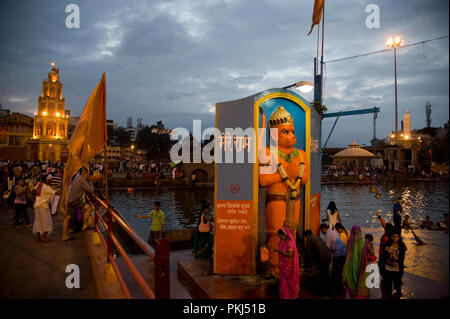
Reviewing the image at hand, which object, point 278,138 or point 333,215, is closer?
point 278,138

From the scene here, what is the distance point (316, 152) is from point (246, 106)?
2674mm

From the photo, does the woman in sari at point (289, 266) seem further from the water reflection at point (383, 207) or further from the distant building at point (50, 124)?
the distant building at point (50, 124)

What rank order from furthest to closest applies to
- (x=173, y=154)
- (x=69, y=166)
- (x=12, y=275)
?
(x=173, y=154), (x=69, y=166), (x=12, y=275)

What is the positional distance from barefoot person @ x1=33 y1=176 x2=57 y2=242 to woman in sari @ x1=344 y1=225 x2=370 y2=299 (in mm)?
6941

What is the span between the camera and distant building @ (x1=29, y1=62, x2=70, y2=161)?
54750mm

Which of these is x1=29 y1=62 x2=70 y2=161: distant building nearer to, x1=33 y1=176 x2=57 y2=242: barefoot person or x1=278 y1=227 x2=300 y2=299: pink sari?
x1=33 y1=176 x2=57 y2=242: barefoot person

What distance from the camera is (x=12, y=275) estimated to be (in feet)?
15.5

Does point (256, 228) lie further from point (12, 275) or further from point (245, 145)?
point (12, 275)

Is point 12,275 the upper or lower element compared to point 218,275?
upper

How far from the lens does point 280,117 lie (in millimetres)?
6703

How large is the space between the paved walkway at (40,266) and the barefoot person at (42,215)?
258 mm

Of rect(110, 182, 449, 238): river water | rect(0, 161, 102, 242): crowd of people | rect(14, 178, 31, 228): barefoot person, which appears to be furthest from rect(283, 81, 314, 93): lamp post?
rect(110, 182, 449, 238): river water

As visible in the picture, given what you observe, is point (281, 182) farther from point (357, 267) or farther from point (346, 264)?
point (357, 267)
